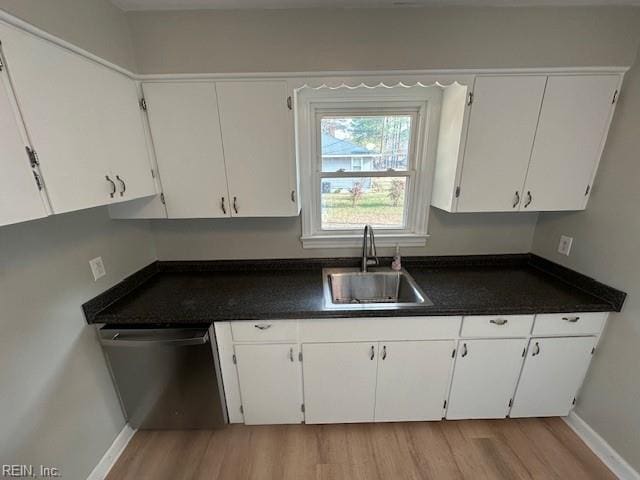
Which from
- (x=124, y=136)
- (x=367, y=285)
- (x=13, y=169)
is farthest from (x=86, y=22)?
(x=367, y=285)

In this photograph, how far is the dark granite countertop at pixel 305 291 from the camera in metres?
1.40

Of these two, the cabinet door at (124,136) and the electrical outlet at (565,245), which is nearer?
the cabinet door at (124,136)

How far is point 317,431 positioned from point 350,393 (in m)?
0.37

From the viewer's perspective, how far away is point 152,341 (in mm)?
1349

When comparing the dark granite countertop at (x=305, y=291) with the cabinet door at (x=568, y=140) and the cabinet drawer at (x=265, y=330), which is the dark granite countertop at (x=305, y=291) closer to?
the cabinet drawer at (x=265, y=330)

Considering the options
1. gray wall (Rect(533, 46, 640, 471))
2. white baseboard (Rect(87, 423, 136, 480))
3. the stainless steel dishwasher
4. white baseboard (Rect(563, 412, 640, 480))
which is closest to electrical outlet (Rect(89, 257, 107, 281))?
the stainless steel dishwasher

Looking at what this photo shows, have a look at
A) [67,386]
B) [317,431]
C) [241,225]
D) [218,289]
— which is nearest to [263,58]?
[241,225]

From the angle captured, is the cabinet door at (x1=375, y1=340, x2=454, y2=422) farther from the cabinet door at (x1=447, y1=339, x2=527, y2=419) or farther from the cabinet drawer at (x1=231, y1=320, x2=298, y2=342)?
the cabinet drawer at (x1=231, y1=320, x2=298, y2=342)

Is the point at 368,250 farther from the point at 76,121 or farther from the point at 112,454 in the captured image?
the point at 112,454

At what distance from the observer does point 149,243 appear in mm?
1877

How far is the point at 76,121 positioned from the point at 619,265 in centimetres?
276

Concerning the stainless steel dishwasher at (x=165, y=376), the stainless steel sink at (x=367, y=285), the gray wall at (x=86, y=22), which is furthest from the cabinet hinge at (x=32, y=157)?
the stainless steel sink at (x=367, y=285)

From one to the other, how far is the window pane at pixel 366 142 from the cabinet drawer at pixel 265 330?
1096 mm

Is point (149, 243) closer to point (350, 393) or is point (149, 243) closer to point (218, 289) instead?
point (218, 289)
